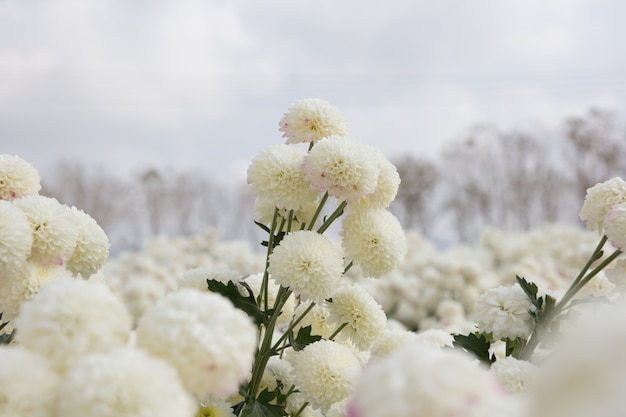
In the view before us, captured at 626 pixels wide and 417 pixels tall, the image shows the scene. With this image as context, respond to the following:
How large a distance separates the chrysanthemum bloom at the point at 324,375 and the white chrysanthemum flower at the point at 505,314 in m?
0.18

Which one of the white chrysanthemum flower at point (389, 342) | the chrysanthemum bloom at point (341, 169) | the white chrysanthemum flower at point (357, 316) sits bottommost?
the white chrysanthemum flower at point (389, 342)

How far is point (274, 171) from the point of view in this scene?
74 centimetres

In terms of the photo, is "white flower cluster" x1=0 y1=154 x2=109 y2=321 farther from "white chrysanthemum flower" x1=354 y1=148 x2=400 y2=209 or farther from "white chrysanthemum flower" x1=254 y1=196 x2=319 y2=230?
"white chrysanthemum flower" x1=354 y1=148 x2=400 y2=209

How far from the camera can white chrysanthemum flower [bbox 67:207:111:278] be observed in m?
0.70

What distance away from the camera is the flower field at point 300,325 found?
26 centimetres

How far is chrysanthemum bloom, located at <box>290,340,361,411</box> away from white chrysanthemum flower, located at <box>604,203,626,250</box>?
13.8 inches

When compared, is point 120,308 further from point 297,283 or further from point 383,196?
point 383,196

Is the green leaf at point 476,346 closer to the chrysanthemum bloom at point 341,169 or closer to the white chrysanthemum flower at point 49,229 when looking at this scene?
the chrysanthemum bloom at point 341,169

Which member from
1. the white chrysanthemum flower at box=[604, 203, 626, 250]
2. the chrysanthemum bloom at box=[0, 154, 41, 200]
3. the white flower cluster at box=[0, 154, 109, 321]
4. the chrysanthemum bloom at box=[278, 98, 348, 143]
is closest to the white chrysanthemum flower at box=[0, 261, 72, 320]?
the white flower cluster at box=[0, 154, 109, 321]

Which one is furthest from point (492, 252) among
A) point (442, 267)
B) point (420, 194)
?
point (420, 194)

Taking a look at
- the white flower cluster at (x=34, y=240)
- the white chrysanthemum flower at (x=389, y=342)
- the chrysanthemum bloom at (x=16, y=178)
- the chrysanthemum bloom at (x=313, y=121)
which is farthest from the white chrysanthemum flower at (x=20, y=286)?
the white chrysanthemum flower at (x=389, y=342)

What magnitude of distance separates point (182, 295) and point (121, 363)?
54 millimetres

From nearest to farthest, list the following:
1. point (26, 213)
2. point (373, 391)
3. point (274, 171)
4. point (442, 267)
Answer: point (373, 391) < point (26, 213) < point (274, 171) < point (442, 267)

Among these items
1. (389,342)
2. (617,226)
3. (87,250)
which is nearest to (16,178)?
(87,250)
